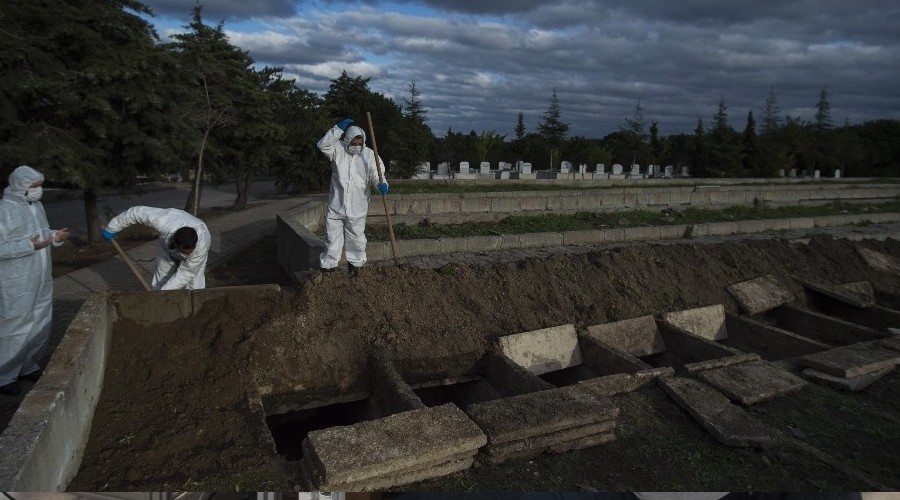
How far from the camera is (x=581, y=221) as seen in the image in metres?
12.0

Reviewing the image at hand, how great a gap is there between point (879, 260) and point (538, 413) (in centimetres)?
936

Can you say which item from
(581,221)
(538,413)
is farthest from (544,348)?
(581,221)

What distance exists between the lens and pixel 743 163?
35.5 m

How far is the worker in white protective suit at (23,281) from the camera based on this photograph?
487 cm

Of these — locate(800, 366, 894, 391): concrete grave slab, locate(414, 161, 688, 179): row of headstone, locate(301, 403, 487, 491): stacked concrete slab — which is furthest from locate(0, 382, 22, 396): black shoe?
locate(414, 161, 688, 179): row of headstone

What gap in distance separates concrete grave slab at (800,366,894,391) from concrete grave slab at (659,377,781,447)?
1347mm

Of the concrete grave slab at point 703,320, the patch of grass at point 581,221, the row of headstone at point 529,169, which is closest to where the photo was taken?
the concrete grave slab at point 703,320

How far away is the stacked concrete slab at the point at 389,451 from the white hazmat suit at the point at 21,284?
10.6ft

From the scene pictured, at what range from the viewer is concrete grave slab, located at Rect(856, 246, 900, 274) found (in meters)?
9.78

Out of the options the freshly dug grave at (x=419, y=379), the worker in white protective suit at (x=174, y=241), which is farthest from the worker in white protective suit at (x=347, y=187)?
the worker in white protective suit at (x=174, y=241)

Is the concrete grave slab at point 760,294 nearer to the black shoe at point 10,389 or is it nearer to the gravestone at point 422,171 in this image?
the black shoe at point 10,389

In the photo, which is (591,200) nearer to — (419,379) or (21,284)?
(419,379)

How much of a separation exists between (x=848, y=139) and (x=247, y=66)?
39778mm

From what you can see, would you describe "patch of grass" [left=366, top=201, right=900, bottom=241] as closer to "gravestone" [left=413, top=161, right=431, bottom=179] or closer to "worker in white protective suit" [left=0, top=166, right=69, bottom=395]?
"worker in white protective suit" [left=0, top=166, right=69, bottom=395]
